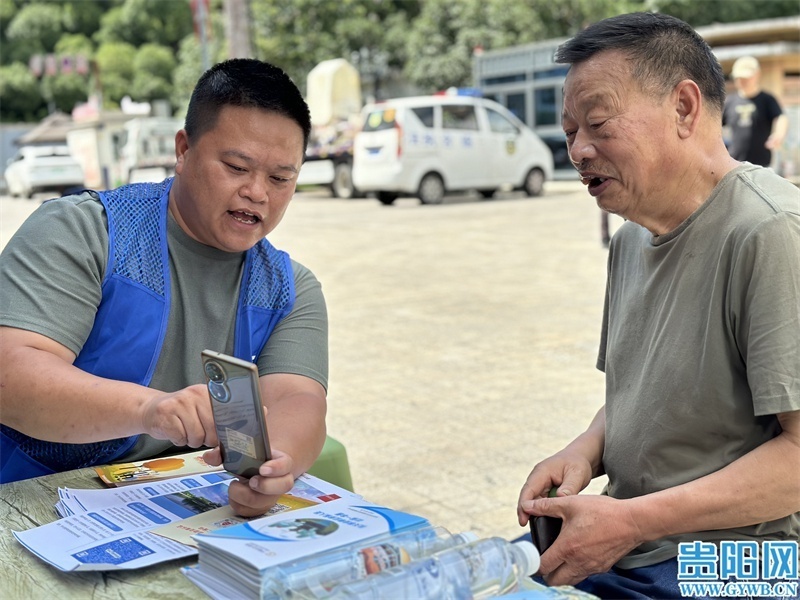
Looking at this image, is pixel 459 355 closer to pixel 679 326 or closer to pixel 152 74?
pixel 679 326

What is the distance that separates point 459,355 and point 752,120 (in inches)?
160

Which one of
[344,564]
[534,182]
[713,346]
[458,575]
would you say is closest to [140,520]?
[344,564]

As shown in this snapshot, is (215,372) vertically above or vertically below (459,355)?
above

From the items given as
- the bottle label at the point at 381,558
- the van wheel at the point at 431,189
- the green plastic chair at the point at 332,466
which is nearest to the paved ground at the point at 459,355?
the green plastic chair at the point at 332,466

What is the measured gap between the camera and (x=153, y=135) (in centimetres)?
2469

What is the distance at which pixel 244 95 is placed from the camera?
82.4 inches

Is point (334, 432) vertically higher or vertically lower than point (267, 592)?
lower

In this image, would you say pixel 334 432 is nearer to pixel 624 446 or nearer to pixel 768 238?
pixel 624 446

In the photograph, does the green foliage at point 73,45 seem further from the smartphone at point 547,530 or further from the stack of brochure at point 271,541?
the stack of brochure at point 271,541

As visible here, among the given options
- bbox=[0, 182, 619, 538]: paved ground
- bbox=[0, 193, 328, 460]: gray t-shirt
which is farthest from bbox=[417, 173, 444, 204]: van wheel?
bbox=[0, 193, 328, 460]: gray t-shirt

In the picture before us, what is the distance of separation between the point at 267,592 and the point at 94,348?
0.96m

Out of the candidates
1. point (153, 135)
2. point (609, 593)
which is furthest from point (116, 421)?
point (153, 135)

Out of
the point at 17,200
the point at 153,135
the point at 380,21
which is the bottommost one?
the point at 17,200

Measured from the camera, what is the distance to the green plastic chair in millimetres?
2627
